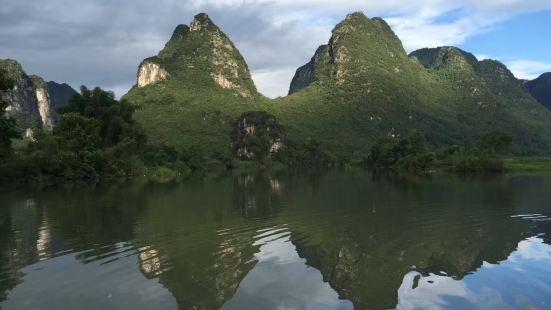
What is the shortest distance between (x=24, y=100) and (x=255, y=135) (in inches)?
3700

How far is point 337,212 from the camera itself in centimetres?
2278

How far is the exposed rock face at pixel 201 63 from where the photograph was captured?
176375 mm

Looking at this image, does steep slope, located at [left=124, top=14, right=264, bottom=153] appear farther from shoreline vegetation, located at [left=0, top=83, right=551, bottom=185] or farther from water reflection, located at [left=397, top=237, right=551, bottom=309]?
water reflection, located at [left=397, top=237, right=551, bottom=309]

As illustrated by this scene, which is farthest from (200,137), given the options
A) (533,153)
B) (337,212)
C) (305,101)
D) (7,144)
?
(337,212)

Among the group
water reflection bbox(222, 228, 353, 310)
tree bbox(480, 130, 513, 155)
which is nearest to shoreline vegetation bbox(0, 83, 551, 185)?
tree bbox(480, 130, 513, 155)

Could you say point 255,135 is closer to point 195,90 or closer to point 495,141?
point 195,90

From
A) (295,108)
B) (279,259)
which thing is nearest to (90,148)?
(279,259)

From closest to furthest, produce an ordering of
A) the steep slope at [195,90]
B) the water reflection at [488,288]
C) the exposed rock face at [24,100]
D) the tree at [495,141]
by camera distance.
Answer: the water reflection at [488,288]
the tree at [495,141]
the steep slope at [195,90]
the exposed rock face at [24,100]

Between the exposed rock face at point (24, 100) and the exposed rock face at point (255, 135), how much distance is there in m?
73.5

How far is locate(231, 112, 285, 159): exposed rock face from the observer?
445 ft

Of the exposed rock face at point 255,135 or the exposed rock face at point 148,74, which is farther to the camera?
the exposed rock face at point 148,74

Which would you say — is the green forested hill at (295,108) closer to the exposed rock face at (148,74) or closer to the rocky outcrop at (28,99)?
the exposed rock face at (148,74)

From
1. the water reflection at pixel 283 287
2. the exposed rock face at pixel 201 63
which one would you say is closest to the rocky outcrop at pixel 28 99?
the exposed rock face at pixel 201 63

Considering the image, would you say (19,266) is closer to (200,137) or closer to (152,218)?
(152,218)
